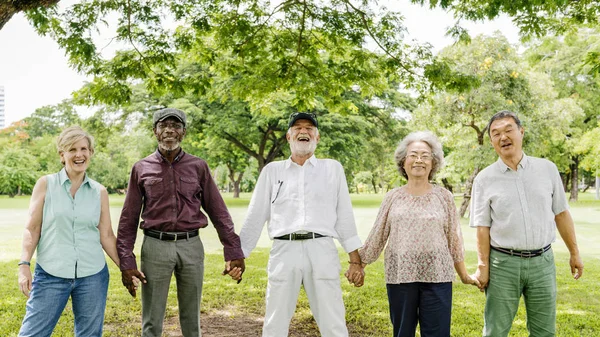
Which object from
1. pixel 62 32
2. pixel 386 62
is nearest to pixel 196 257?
pixel 62 32

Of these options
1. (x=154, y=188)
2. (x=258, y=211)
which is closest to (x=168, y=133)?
(x=154, y=188)

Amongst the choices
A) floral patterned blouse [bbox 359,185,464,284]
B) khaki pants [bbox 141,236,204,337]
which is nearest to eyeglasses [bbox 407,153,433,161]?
floral patterned blouse [bbox 359,185,464,284]

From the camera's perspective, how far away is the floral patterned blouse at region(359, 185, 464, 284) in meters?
3.41

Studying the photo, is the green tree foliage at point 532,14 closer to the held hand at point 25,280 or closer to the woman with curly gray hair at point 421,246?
the woman with curly gray hair at point 421,246

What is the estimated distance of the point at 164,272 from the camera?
379cm

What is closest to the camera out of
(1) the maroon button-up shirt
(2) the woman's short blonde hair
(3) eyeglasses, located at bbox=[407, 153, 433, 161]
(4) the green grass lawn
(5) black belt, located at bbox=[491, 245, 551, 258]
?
(2) the woman's short blonde hair

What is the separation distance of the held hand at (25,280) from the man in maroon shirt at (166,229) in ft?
2.08

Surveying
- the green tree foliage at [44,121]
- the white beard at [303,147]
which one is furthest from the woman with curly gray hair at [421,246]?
the green tree foliage at [44,121]

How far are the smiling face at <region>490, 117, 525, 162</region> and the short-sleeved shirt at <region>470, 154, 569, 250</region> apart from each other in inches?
3.4

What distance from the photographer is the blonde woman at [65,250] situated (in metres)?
3.19

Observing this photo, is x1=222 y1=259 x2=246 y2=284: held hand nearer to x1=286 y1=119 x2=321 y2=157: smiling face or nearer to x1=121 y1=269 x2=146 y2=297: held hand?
x1=121 y1=269 x2=146 y2=297: held hand

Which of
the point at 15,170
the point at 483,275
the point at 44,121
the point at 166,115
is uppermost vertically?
the point at 44,121

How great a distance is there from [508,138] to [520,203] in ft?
1.61

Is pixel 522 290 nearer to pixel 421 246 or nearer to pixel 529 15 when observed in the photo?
pixel 421 246
